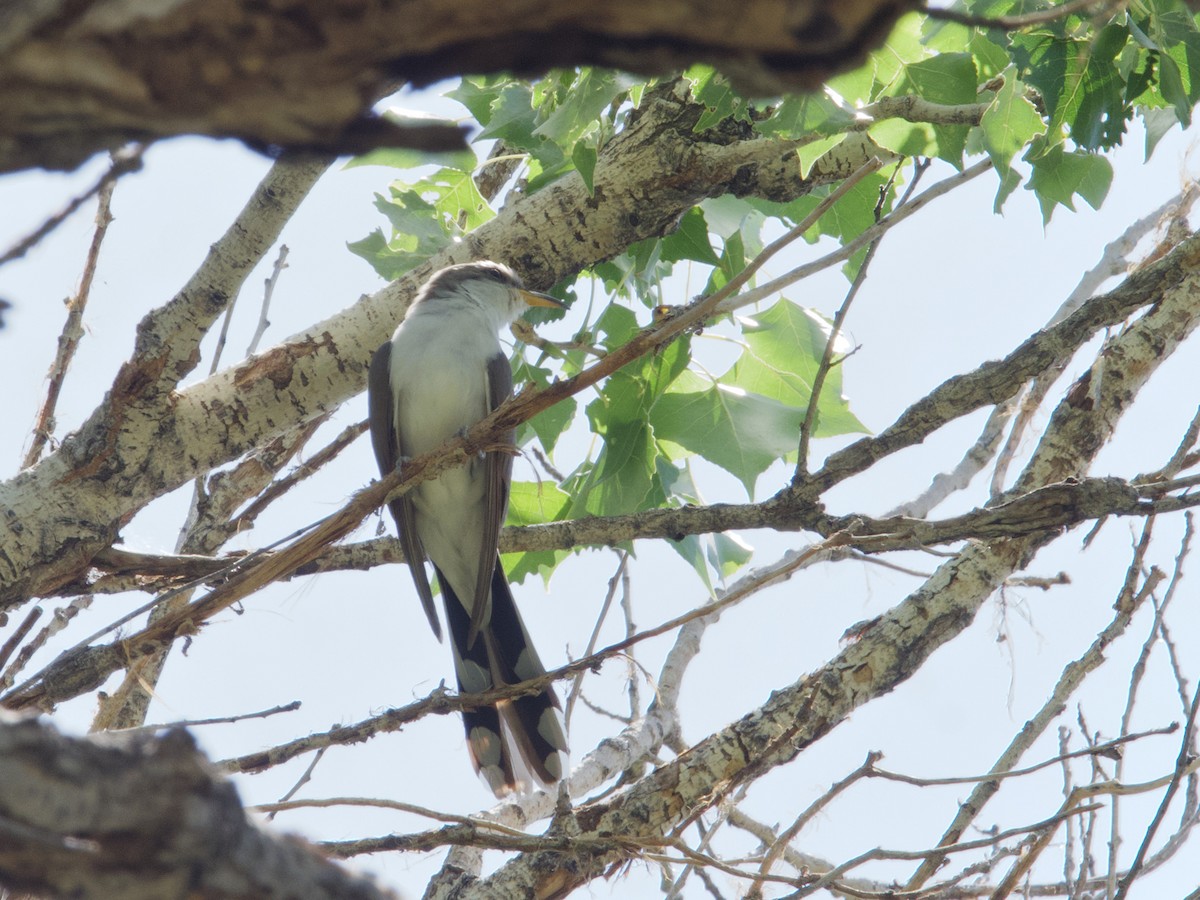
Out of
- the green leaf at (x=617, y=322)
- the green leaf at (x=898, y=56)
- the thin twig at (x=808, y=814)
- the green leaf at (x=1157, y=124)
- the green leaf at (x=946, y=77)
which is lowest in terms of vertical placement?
the thin twig at (x=808, y=814)

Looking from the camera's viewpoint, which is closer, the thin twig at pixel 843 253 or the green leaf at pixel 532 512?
the thin twig at pixel 843 253

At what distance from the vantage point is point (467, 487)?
4824 mm

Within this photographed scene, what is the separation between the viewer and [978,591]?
3.15 metres

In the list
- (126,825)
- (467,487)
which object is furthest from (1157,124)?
(126,825)

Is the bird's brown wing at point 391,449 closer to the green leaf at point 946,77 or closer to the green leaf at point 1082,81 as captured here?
the green leaf at point 946,77

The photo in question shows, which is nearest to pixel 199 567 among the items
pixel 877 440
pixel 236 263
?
pixel 236 263

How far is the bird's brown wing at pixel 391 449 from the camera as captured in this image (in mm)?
3990

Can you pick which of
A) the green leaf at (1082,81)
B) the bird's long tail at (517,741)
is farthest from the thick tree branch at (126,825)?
the bird's long tail at (517,741)

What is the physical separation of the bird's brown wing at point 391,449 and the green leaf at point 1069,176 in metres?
2.20

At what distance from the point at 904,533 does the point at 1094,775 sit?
1378mm

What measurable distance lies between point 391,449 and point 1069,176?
115 inches

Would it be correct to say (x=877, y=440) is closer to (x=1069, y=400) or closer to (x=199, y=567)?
(x=1069, y=400)

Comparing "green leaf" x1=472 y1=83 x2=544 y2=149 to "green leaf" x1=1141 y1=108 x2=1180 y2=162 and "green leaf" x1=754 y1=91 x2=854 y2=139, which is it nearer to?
"green leaf" x1=754 y1=91 x2=854 y2=139

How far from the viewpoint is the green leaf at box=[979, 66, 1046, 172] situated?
111 inches
